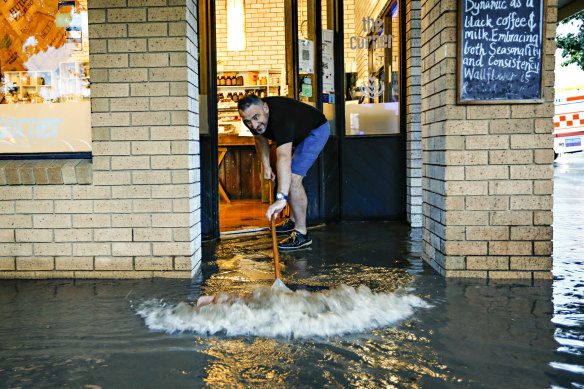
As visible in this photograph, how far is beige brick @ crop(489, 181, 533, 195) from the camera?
4031 mm

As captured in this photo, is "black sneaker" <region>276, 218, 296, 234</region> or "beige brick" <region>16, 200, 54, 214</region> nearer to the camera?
"beige brick" <region>16, 200, 54, 214</region>

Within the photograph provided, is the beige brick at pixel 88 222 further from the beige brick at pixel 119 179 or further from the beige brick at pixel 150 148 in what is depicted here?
the beige brick at pixel 150 148

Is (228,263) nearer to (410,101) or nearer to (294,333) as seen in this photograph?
(294,333)

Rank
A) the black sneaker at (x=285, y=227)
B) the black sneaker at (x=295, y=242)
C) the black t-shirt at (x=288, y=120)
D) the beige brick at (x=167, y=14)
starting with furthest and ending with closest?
the black sneaker at (x=285, y=227) → the black sneaker at (x=295, y=242) → the black t-shirt at (x=288, y=120) → the beige brick at (x=167, y=14)

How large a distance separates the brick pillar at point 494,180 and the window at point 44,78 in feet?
9.06

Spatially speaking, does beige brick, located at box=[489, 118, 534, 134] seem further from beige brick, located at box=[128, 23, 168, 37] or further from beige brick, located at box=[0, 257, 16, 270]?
beige brick, located at box=[0, 257, 16, 270]

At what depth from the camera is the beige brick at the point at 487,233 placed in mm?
4062

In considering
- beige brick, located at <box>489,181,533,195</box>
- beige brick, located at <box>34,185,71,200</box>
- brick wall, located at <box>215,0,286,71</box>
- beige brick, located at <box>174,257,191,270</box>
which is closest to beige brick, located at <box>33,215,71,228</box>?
beige brick, located at <box>34,185,71,200</box>

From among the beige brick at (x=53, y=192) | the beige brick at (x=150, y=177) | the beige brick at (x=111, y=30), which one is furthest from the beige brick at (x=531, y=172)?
the beige brick at (x=53, y=192)

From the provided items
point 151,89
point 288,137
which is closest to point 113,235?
point 151,89

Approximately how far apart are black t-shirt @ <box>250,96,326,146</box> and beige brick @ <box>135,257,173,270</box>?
4.12ft

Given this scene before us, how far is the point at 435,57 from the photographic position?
430 centimetres

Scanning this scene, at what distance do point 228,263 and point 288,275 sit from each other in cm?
71

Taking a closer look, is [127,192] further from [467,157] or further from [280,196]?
[467,157]
